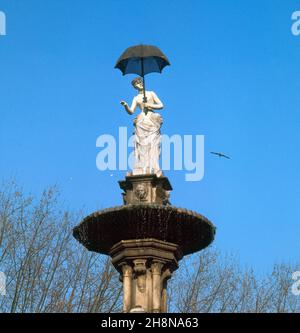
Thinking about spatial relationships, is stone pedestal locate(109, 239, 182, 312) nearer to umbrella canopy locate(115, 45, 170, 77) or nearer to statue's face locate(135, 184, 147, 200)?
statue's face locate(135, 184, 147, 200)

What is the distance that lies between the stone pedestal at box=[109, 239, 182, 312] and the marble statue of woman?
1.61 meters

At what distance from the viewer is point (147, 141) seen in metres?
16.0

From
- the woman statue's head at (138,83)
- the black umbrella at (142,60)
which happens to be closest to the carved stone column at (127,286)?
the woman statue's head at (138,83)

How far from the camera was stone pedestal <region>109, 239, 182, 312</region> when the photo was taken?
48.0 feet

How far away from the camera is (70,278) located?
2367 cm

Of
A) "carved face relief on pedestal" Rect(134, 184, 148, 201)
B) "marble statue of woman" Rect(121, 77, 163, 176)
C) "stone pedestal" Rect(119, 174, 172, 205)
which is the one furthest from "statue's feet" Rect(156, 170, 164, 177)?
"carved face relief on pedestal" Rect(134, 184, 148, 201)

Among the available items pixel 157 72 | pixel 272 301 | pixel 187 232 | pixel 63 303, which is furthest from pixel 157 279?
pixel 272 301

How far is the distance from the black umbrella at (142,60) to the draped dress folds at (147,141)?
0.92 meters

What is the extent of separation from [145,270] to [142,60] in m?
4.45

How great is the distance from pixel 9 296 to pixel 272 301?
10725mm

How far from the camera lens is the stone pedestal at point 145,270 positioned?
14633 mm

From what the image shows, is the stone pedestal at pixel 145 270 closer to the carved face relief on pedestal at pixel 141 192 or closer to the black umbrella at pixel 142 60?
the carved face relief on pedestal at pixel 141 192

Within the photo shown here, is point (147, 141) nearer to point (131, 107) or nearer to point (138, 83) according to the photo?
point (131, 107)
